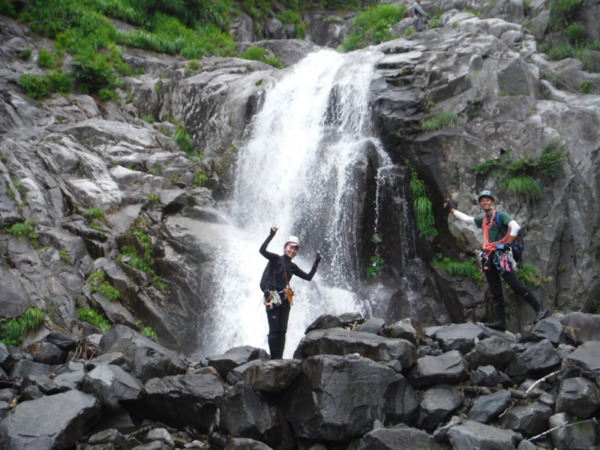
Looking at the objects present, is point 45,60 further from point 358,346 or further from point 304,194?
point 358,346

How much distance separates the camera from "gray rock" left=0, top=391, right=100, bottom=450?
4.98 m

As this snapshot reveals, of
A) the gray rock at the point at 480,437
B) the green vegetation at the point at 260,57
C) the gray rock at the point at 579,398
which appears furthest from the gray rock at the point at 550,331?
the green vegetation at the point at 260,57

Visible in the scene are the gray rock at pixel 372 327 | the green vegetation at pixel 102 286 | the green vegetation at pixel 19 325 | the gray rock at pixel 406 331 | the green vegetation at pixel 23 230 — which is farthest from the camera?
the green vegetation at pixel 23 230

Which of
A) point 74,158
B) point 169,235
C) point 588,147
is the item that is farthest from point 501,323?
point 74,158

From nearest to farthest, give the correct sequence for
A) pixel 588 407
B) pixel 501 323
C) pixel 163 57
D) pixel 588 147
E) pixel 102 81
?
pixel 588 407 < pixel 501 323 < pixel 588 147 < pixel 102 81 < pixel 163 57

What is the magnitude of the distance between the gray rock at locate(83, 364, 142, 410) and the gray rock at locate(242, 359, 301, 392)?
57.5 inches

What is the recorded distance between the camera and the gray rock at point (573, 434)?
470 centimetres

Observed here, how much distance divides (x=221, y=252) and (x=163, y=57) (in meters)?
13.2

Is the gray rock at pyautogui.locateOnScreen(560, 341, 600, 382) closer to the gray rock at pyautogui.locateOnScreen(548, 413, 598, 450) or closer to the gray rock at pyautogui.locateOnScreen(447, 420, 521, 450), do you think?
the gray rock at pyautogui.locateOnScreen(548, 413, 598, 450)

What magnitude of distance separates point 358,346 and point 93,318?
5895 mm

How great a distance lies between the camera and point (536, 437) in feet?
16.1

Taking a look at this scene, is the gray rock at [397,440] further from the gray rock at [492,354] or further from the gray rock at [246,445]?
the gray rock at [492,354]

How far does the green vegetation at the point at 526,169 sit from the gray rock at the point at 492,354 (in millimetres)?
5178

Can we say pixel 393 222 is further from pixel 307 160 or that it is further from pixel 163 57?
pixel 163 57
